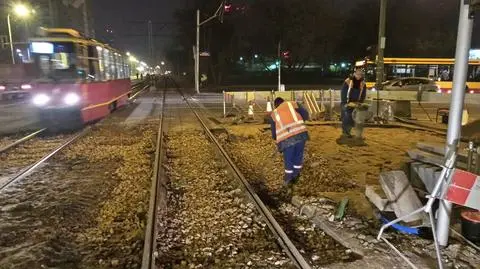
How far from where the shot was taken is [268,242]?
549 centimetres

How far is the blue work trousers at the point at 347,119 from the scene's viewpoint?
12.1 metres

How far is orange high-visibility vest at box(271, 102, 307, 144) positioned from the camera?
7418mm

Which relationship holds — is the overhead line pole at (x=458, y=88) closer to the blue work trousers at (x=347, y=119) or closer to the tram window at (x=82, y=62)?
the blue work trousers at (x=347, y=119)

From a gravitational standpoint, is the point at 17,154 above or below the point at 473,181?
below

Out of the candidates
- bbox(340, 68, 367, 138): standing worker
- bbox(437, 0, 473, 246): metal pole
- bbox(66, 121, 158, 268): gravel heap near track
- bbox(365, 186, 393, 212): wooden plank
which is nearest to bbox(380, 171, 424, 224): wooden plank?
bbox(365, 186, 393, 212): wooden plank

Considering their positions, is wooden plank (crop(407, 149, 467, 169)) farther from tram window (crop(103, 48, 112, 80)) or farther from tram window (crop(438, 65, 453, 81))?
tram window (crop(438, 65, 453, 81))

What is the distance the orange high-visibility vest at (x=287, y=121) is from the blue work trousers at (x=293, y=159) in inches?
9.4

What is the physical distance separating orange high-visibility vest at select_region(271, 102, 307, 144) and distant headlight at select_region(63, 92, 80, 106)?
33.6 feet

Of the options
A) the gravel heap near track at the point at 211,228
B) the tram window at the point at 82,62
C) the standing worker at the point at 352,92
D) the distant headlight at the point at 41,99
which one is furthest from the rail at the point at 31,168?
the standing worker at the point at 352,92

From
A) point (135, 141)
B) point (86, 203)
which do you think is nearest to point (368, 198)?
point (86, 203)

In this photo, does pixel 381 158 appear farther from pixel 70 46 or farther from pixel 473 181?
pixel 70 46

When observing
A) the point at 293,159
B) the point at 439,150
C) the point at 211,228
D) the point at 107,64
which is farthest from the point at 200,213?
the point at 107,64

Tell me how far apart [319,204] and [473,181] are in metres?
2.31

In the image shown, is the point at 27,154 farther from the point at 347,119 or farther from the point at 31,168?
the point at 347,119
